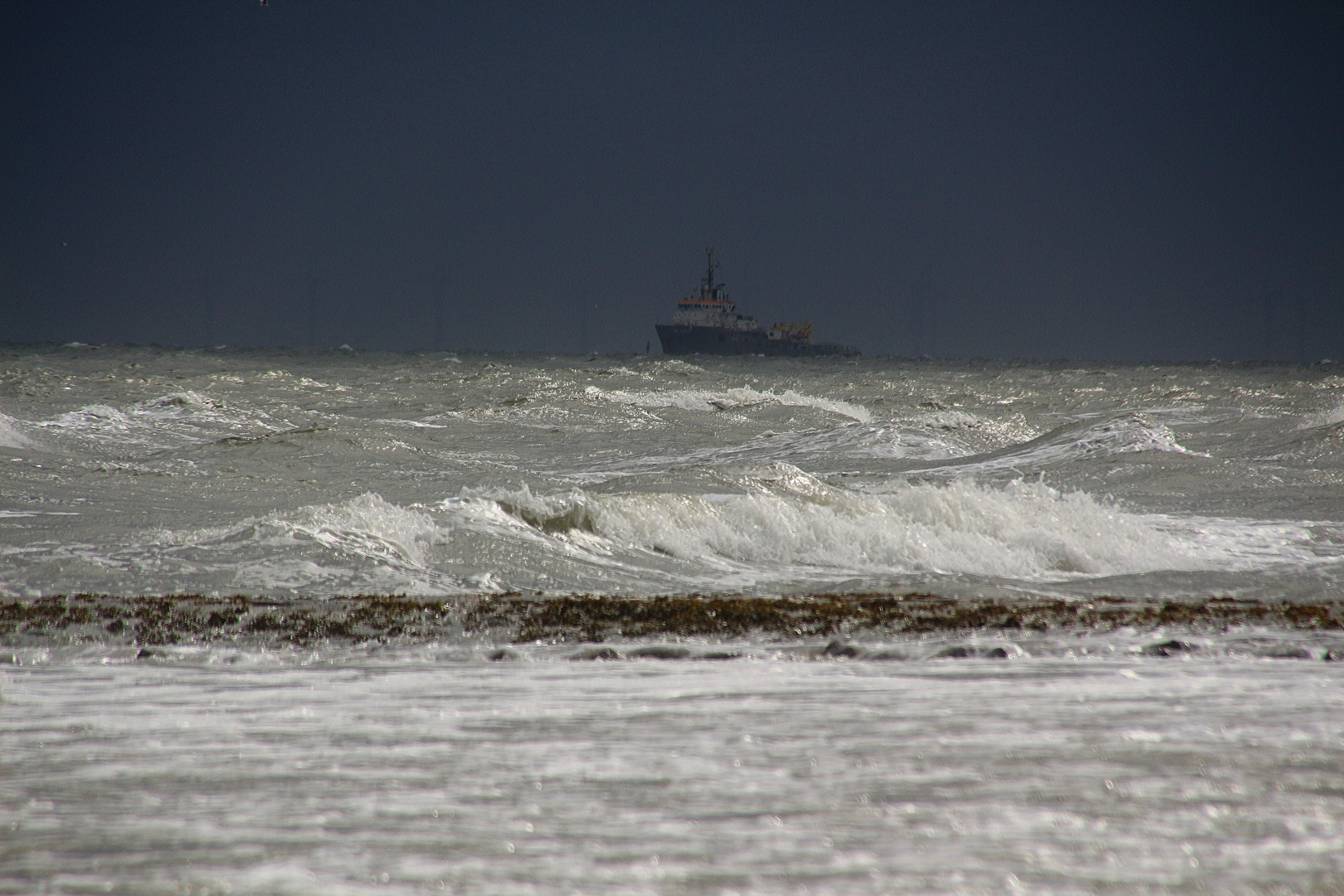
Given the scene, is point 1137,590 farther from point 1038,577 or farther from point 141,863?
point 141,863

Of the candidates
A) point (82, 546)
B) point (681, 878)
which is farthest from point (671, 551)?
point (681, 878)

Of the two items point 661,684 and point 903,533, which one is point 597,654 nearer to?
point 661,684

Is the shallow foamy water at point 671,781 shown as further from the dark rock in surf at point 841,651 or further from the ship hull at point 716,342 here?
the ship hull at point 716,342

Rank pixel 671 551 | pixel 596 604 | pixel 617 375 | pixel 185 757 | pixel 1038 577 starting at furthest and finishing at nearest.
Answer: pixel 617 375 < pixel 671 551 < pixel 1038 577 < pixel 596 604 < pixel 185 757

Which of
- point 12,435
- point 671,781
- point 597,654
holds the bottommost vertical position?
point 12,435

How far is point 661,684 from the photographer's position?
14.3 ft

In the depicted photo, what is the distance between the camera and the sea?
2525 millimetres

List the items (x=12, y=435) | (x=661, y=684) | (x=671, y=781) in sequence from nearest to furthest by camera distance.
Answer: (x=671, y=781), (x=661, y=684), (x=12, y=435)

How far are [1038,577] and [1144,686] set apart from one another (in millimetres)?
3749

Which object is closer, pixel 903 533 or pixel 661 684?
pixel 661 684

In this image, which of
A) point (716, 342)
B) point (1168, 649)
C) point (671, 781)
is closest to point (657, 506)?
point (1168, 649)

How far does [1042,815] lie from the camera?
276 centimetres

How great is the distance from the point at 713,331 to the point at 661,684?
310 feet

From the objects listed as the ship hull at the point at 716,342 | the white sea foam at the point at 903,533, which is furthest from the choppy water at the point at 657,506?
the ship hull at the point at 716,342
